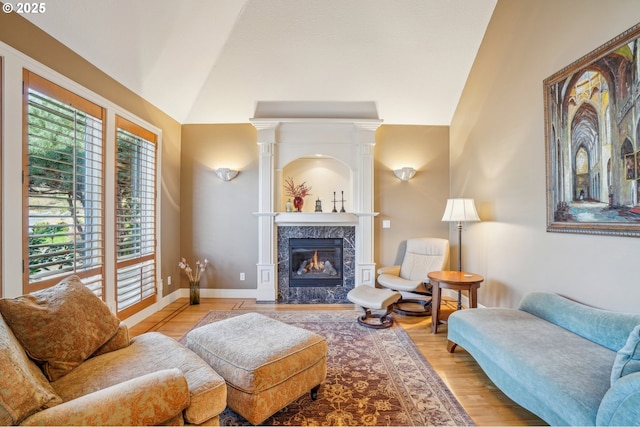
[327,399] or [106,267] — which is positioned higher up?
[106,267]

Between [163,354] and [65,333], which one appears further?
[163,354]

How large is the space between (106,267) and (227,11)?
308 centimetres

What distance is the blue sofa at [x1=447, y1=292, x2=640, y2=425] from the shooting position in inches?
51.3

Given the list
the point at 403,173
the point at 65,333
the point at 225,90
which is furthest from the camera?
the point at 403,173

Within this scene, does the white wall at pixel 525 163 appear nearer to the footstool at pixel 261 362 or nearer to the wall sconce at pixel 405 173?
the wall sconce at pixel 405 173

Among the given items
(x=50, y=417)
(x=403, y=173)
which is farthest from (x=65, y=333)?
(x=403, y=173)

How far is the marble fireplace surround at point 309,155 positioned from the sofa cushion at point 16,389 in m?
3.00

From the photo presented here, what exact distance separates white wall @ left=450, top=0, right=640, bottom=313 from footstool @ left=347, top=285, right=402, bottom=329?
51.1 inches

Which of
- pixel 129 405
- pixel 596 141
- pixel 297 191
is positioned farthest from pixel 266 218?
pixel 596 141

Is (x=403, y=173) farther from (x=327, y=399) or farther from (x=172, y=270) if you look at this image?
(x=172, y=270)

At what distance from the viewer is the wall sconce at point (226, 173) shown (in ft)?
13.8

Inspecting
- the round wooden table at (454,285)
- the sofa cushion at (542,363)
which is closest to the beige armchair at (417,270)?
the round wooden table at (454,285)

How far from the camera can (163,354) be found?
1.64 meters

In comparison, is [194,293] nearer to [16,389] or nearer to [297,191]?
[297,191]
